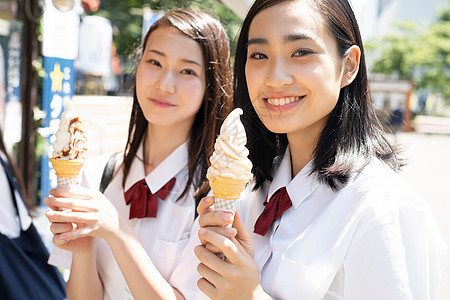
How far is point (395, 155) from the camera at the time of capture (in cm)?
168

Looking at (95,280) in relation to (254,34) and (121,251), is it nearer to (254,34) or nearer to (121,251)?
(121,251)

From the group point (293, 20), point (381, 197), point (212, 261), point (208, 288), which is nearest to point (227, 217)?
point (212, 261)

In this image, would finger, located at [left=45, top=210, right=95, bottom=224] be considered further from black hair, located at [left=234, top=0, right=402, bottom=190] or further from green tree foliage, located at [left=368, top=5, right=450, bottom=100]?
green tree foliage, located at [left=368, top=5, right=450, bottom=100]

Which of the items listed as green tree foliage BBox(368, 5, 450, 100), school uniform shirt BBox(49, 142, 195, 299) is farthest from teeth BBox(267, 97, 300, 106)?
green tree foliage BBox(368, 5, 450, 100)

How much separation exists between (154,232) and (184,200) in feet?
0.70

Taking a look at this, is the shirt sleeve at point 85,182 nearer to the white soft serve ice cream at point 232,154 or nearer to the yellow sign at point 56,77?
the white soft serve ice cream at point 232,154

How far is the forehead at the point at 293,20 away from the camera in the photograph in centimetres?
148

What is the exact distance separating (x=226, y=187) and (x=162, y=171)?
0.83 m

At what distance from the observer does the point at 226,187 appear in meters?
1.44

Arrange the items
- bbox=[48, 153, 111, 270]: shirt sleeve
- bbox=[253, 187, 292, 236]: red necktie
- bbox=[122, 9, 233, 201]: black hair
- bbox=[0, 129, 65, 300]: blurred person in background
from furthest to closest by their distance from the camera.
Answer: bbox=[0, 129, 65, 300]: blurred person in background < bbox=[48, 153, 111, 270]: shirt sleeve < bbox=[122, 9, 233, 201]: black hair < bbox=[253, 187, 292, 236]: red necktie

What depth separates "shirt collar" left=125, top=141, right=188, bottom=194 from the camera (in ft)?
7.16

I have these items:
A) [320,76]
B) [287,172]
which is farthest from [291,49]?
[287,172]

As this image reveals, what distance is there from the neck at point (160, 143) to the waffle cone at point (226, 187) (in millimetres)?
874

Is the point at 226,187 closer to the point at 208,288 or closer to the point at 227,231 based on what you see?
the point at 227,231
